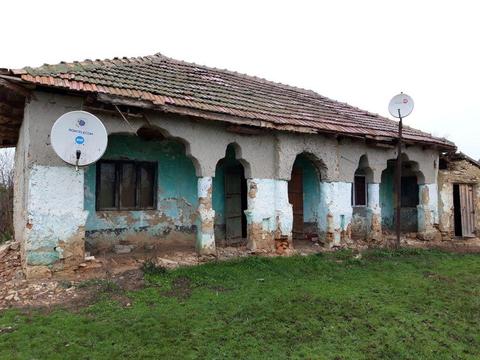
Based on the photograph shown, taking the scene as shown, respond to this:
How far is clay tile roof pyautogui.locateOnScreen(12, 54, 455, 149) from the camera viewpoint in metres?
6.47

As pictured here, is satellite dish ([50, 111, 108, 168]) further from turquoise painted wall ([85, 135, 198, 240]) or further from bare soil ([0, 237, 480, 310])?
turquoise painted wall ([85, 135, 198, 240])

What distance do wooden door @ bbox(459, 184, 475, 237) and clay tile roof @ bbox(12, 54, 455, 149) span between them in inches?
67.0

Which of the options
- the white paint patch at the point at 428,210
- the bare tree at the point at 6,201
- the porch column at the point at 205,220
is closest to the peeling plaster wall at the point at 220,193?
the porch column at the point at 205,220

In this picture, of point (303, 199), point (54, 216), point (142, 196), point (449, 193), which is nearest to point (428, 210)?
point (449, 193)

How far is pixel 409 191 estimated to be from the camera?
45.0 ft

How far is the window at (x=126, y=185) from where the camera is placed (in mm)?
8102

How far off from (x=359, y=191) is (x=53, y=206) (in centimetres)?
983

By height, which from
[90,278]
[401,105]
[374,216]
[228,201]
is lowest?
[90,278]

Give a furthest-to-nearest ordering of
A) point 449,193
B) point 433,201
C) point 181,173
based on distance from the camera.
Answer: point 449,193 < point 433,201 < point 181,173

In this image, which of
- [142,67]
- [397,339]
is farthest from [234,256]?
[142,67]

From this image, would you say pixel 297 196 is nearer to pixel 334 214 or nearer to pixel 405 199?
pixel 334 214

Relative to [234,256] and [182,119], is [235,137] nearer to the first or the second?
[182,119]

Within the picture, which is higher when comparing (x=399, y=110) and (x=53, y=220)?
(x=399, y=110)

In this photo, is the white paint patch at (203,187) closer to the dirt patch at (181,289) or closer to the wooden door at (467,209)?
the dirt patch at (181,289)
